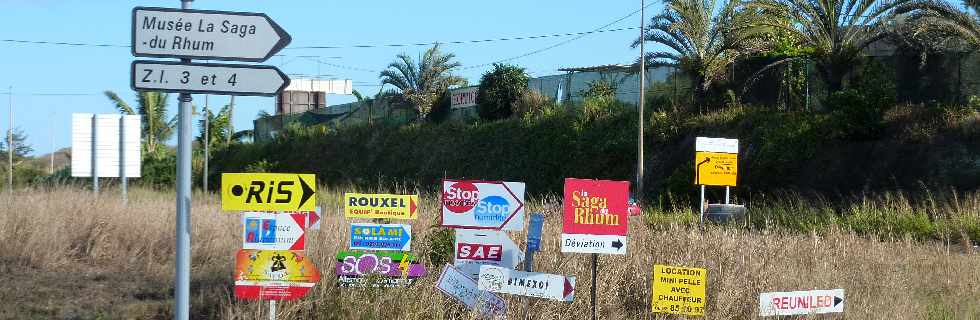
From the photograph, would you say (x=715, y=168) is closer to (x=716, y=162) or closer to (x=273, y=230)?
(x=716, y=162)

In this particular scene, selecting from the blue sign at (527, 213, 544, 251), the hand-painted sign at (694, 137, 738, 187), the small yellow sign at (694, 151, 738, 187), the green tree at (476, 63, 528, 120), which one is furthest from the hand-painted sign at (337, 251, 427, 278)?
the green tree at (476, 63, 528, 120)

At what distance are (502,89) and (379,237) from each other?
34.2 m

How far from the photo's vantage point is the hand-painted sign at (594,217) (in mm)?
7859

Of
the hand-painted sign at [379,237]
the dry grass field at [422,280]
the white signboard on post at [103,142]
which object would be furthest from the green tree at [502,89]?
the hand-painted sign at [379,237]

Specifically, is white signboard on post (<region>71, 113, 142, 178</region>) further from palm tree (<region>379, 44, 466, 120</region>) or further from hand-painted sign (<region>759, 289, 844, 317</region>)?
palm tree (<region>379, 44, 466, 120</region>)

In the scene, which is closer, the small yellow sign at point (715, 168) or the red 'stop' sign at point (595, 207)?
the red 'stop' sign at point (595, 207)

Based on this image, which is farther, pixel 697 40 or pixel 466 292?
pixel 697 40

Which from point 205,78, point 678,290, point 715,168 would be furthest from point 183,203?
point 715,168

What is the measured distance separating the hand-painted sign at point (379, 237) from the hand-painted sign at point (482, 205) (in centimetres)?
50

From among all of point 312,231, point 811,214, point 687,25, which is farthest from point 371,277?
point 687,25

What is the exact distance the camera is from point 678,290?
7973 mm

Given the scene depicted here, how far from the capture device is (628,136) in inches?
1321

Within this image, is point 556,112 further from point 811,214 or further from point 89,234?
point 89,234

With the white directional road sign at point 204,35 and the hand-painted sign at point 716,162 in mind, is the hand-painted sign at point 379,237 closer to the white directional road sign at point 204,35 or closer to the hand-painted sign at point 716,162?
the white directional road sign at point 204,35
